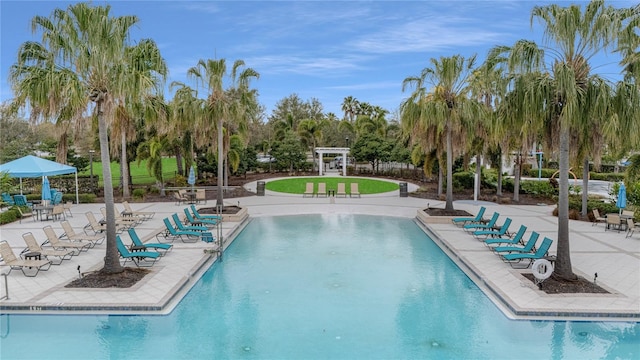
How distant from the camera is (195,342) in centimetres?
827

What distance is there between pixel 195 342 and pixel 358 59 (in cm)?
4475

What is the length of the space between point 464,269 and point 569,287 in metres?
2.91

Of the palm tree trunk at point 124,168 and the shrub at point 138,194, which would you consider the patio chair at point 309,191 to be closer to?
the shrub at point 138,194

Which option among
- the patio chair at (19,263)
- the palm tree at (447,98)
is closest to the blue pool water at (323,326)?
the patio chair at (19,263)

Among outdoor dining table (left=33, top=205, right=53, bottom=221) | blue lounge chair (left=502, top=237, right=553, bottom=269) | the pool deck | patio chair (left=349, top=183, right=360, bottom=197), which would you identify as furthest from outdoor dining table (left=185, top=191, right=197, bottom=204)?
blue lounge chair (left=502, top=237, right=553, bottom=269)

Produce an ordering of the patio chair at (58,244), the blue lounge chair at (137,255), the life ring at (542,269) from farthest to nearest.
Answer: the patio chair at (58,244)
the blue lounge chair at (137,255)
the life ring at (542,269)

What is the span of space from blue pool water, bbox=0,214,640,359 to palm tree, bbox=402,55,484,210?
822cm

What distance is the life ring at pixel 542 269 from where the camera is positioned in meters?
10.2

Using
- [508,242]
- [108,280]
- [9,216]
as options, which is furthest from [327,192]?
[108,280]

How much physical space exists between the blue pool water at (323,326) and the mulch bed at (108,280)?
1408 millimetres

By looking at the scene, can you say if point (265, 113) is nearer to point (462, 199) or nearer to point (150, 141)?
point (150, 141)

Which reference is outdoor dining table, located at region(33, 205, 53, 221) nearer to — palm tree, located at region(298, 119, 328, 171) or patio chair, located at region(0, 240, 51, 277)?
patio chair, located at region(0, 240, 51, 277)

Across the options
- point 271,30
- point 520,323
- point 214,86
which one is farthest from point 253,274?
point 271,30

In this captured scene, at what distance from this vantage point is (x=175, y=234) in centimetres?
1548
